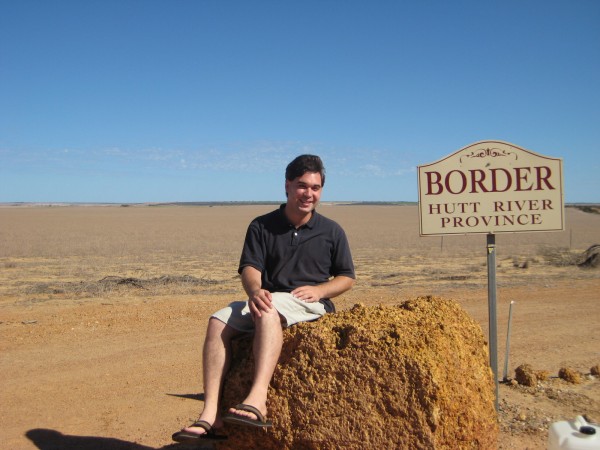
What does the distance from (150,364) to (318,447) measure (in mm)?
3582

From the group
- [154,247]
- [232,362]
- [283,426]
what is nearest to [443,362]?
[283,426]

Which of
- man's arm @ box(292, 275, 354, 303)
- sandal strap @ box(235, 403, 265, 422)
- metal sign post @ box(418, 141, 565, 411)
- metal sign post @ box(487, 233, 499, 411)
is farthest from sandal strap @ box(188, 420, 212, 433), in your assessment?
metal sign post @ box(487, 233, 499, 411)

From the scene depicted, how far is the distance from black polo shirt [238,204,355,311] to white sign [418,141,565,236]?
1.57 metres

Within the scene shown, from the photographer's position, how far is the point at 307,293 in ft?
12.3

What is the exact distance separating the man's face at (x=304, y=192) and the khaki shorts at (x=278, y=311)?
58 centimetres

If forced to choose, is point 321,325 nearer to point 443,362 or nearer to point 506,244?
point 443,362

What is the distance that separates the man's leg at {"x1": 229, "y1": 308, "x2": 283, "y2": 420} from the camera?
134 inches

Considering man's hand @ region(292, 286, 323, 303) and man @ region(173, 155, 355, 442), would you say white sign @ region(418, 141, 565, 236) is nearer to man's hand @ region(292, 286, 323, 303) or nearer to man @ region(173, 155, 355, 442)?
man @ region(173, 155, 355, 442)

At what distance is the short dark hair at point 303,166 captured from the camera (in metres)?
3.92

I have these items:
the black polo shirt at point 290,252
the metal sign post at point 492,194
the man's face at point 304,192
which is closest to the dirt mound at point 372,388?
the black polo shirt at point 290,252

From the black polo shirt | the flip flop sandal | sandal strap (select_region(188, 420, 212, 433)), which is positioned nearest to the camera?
the flip flop sandal

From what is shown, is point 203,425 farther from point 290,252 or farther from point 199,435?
point 290,252

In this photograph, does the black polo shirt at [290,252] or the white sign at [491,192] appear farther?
the white sign at [491,192]

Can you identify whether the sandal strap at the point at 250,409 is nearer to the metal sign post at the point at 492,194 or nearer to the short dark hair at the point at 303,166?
the short dark hair at the point at 303,166
